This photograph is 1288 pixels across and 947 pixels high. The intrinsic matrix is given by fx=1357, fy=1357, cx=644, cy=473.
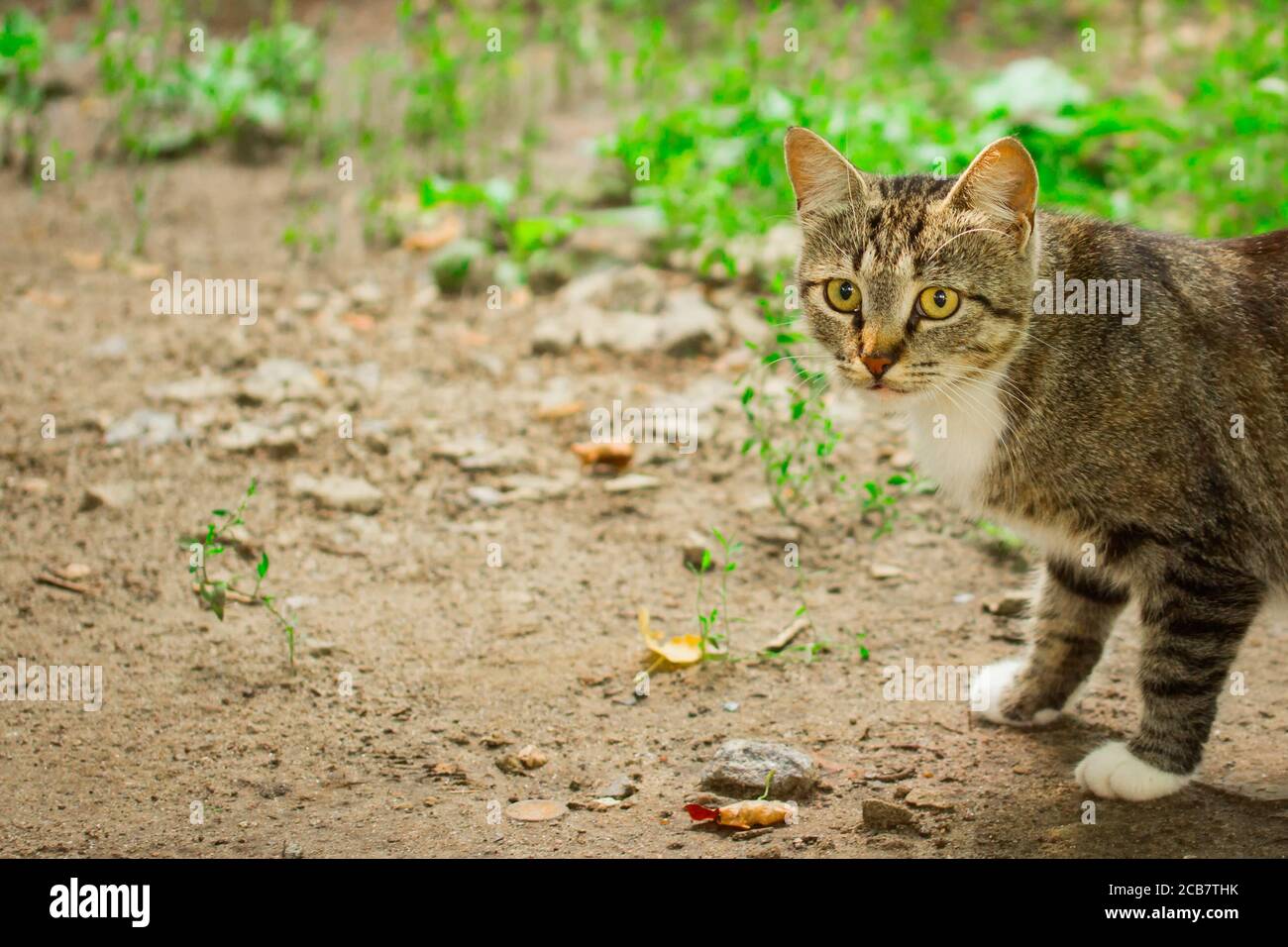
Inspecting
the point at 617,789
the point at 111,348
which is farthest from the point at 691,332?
the point at 617,789

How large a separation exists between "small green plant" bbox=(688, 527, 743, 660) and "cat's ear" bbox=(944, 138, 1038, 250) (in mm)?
1185

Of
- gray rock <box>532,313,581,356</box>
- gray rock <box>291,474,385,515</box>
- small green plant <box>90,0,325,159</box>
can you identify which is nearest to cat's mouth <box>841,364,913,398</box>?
gray rock <box>291,474,385,515</box>

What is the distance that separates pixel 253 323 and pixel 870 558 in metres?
3.04

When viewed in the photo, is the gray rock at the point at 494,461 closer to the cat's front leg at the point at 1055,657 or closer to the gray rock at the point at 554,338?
the gray rock at the point at 554,338

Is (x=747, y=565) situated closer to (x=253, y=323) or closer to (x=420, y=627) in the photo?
(x=420, y=627)

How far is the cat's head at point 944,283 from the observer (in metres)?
3.53

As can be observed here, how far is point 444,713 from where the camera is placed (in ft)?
12.9

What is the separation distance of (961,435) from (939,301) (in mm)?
375

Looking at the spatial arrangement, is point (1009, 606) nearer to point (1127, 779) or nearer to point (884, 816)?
point (1127, 779)

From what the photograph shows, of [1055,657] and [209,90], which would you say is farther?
[209,90]

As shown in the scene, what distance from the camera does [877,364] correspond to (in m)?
3.53

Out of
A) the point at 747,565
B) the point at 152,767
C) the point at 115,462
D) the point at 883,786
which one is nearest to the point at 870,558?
the point at 747,565

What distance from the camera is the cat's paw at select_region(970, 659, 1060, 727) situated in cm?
397

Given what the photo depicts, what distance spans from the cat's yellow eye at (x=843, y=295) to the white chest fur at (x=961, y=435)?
0.32 m
